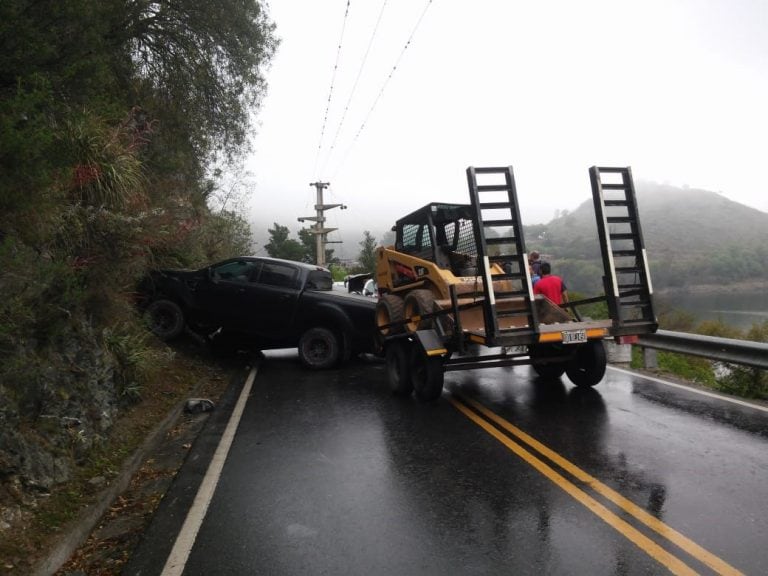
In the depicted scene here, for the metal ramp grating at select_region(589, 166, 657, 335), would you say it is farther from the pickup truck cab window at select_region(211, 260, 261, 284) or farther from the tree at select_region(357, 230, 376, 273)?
the tree at select_region(357, 230, 376, 273)

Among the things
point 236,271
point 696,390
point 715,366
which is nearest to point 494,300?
point 696,390

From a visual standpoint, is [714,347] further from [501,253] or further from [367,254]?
[367,254]

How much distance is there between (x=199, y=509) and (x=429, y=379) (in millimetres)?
3857

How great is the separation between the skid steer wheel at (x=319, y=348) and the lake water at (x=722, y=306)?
9.38 meters

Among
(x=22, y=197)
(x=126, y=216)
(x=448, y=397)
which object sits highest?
(x=126, y=216)

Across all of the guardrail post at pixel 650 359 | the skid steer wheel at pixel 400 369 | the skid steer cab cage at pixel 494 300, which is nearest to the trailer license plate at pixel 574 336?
the skid steer cab cage at pixel 494 300

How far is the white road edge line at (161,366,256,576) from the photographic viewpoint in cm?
372

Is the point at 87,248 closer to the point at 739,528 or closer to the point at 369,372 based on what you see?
the point at 369,372

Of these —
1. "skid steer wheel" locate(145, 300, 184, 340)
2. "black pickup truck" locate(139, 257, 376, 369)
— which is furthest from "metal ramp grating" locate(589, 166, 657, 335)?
"skid steer wheel" locate(145, 300, 184, 340)

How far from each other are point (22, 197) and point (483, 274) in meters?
4.72

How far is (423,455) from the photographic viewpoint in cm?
565

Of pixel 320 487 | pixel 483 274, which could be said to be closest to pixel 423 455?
pixel 320 487

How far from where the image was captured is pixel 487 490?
4.66 m

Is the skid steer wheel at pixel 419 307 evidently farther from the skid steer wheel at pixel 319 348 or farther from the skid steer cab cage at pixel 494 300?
the skid steer wheel at pixel 319 348
